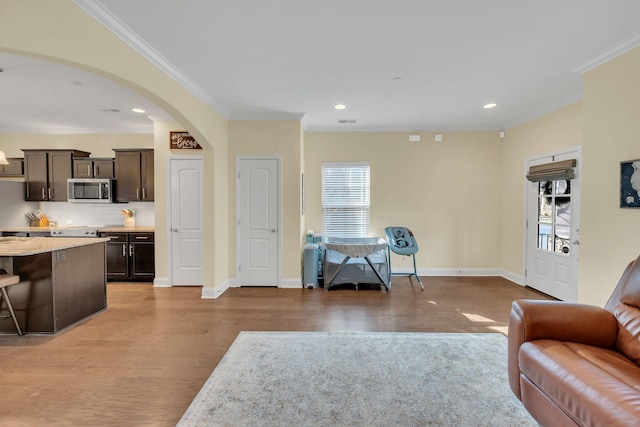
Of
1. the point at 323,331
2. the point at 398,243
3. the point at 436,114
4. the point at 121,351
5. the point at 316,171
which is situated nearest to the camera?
the point at 121,351

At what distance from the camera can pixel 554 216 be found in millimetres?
4293

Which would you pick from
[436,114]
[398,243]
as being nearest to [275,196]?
[398,243]

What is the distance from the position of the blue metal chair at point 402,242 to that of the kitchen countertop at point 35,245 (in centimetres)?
419

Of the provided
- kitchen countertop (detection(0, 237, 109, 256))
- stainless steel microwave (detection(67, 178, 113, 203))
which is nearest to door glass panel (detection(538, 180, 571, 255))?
kitchen countertop (detection(0, 237, 109, 256))

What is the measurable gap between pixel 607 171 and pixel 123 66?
14.5ft

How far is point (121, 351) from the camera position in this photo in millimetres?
2732

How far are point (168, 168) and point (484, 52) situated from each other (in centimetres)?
452

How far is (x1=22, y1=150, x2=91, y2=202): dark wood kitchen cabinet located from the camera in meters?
5.17

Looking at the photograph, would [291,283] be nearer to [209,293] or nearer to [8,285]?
[209,293]

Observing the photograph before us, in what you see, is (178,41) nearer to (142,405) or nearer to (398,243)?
(142,405)

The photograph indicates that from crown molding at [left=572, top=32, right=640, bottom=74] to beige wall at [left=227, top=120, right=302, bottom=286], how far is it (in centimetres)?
346

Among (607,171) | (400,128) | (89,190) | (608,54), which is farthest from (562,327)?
(89,190)

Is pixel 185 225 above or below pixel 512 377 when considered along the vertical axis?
above

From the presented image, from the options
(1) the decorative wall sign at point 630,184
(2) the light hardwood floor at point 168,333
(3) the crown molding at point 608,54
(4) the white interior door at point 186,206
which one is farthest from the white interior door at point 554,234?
(4) the white interior door at point 186,206
